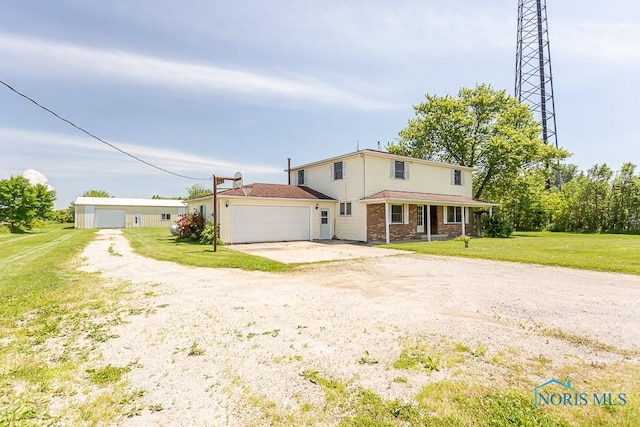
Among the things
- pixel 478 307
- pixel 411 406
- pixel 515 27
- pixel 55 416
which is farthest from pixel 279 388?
pixel 515 27

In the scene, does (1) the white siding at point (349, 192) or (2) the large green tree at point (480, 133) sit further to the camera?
(2) the large green tree at point (480, 133)

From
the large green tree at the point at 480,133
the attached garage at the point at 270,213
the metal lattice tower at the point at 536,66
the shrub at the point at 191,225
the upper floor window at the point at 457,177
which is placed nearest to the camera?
the attached garage at the point at 270,213

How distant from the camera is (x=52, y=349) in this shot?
3.83m

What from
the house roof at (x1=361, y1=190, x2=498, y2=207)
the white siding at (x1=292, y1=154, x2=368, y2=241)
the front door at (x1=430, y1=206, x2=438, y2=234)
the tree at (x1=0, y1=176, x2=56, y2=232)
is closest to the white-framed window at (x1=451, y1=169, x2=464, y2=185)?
the house roof at (x1=361, y1=190, x2=498, y2=207)

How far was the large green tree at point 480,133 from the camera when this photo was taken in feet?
92.9

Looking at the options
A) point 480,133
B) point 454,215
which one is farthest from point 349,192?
point 480,133

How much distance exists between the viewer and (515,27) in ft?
109

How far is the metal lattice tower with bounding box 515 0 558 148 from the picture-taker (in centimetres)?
3212

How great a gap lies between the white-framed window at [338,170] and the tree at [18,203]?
101ft

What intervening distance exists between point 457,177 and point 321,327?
23454 mm

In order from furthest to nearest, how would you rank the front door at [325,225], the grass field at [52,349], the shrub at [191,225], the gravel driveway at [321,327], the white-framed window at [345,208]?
the front door at [325,225], the white-framed window at [345,208], the shrub at [191,225], the gravel driveway at [321,327], the grass field at [52,349]

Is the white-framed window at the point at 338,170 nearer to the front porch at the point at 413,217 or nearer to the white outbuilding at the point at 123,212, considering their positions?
the front porch at the point at 413,217

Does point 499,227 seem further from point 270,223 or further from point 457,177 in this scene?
point 270,223

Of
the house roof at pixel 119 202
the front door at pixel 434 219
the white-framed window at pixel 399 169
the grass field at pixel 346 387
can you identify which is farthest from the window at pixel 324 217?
the house roof at pixel 119 202
